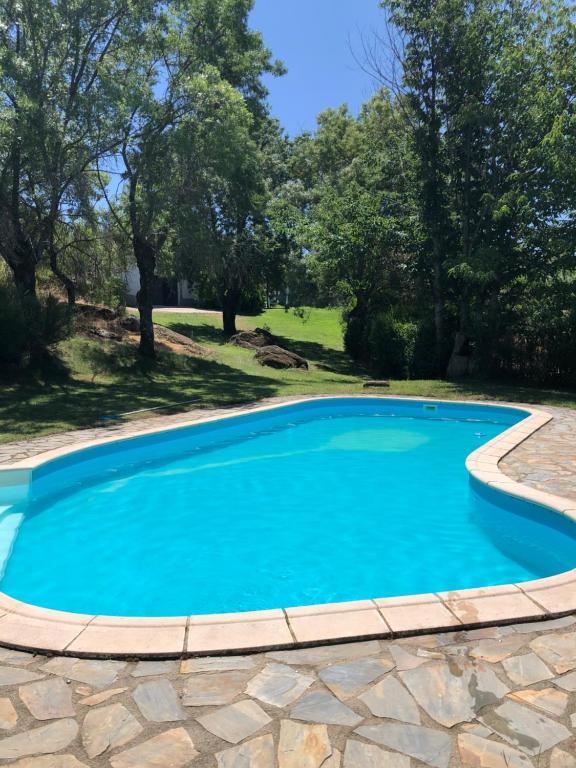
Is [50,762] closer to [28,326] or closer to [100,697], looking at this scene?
[100,697]

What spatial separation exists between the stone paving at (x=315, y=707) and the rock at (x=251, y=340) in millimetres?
20404

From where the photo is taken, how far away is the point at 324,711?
248 cm

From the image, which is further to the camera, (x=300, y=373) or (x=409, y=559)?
(x=300, y=373)

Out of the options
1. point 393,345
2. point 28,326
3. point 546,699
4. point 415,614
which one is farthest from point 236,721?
point 393,345

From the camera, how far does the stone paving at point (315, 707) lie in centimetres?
223

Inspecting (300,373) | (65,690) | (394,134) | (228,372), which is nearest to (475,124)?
(394,134)

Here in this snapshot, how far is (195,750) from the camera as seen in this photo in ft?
7.39

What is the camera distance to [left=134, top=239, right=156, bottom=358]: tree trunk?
16188mm

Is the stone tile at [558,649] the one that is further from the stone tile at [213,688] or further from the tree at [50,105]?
the tree at [50,105]

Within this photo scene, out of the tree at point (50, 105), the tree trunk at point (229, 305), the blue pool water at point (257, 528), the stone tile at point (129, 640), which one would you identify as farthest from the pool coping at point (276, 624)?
the tree trunk at point (229, 305)

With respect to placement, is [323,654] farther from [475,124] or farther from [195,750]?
[475,124]

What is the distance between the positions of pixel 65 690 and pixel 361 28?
2008 cm

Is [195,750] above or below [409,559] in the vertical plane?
above

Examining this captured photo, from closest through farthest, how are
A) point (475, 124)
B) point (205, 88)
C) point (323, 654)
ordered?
1. point (323, 654)
2. point (205, 88)
3. point (475, 124)
